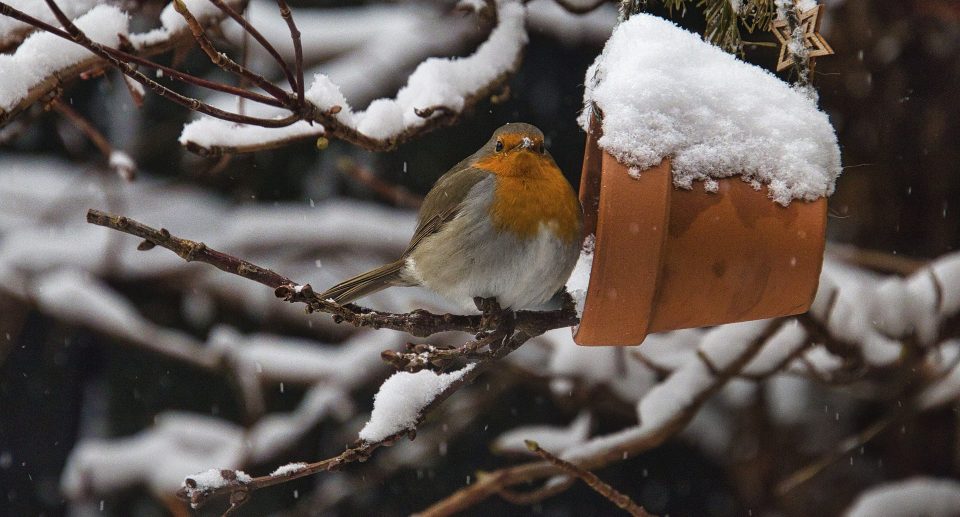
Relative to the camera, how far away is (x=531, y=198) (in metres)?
1.88

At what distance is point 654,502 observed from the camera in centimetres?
399

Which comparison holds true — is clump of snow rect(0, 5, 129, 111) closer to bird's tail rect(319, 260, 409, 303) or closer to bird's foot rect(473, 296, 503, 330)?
bird's tail rect(319, 260, 409, 303)

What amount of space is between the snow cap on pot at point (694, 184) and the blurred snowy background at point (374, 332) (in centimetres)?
125

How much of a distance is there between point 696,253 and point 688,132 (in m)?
0.20

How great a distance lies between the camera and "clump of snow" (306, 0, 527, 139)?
1650mm

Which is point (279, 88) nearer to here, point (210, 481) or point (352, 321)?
point (352, 321)

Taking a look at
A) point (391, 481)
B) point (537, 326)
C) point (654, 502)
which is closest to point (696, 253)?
point (537, 326)

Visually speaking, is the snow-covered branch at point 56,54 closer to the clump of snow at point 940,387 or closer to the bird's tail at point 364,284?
the bird's tail at point 364,284

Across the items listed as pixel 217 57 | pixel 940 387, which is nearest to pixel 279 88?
pixel 217 57

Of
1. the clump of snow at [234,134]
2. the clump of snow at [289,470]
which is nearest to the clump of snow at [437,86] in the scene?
the clump of snow at [234,134]

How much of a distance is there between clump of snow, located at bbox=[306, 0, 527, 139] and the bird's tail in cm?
36

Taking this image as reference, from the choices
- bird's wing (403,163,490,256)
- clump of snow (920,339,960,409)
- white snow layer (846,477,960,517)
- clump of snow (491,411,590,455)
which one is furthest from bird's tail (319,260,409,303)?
white snow layer (846,477,960,517)

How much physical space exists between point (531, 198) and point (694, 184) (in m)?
0.46

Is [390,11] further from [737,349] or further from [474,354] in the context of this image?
[474,354]
